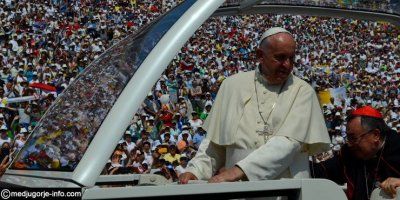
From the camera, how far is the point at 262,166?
11.3 ft

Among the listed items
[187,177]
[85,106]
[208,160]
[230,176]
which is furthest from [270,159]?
[85,106]

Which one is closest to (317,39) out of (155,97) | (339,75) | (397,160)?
(339,75)

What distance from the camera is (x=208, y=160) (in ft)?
13.0

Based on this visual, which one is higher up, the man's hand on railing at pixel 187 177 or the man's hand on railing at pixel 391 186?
the man's hand on railing at pixel 391 186

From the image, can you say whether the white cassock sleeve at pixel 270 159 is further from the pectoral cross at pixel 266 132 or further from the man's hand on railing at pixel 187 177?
the man's hand on railing at pixel 187 177

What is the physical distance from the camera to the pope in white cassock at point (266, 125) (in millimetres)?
3490

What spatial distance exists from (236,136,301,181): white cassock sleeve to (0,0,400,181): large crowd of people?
20.7ft

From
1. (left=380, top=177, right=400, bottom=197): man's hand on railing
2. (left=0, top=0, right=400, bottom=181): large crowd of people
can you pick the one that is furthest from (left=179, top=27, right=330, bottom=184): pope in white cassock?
(left=0, top=0, right=400, bottom=181): large crowd of people

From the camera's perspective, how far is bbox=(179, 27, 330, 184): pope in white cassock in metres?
3.49

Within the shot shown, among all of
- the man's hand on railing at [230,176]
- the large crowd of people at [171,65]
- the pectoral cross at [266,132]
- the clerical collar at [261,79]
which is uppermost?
the clerical collar at [261,79]

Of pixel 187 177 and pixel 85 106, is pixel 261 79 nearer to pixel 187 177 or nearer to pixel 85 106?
pixel 187 177

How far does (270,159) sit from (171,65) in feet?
57.4

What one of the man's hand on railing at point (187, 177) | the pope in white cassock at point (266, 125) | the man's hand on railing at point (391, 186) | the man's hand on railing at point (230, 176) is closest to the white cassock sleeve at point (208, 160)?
the pope in white cassock at point (266, 125)

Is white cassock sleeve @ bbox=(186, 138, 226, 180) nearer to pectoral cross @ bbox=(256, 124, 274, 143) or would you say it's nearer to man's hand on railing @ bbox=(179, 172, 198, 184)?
man's hand on railing @ bbox=(179, 172, 198, 184)
